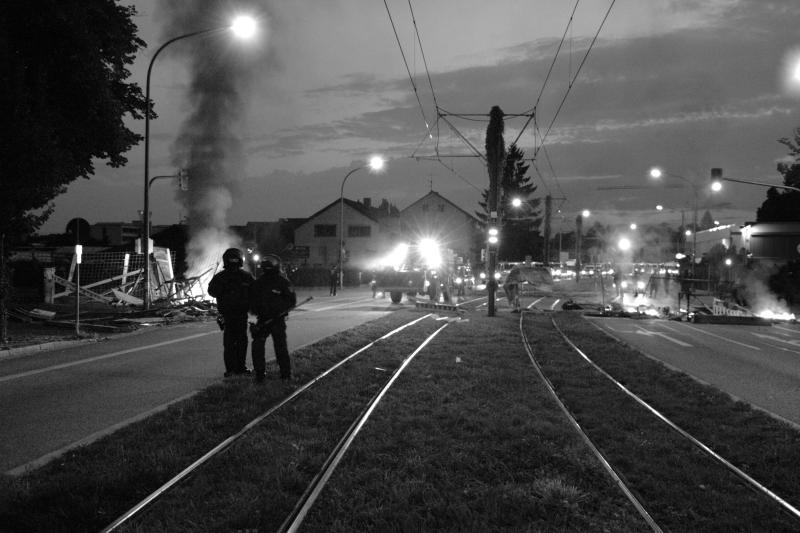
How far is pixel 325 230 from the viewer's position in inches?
2820

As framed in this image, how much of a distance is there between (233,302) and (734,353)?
12086 millimetres

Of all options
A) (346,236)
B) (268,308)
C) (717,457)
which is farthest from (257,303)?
(346,236)

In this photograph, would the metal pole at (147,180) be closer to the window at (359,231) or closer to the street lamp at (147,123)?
the street lamp at (147,123)

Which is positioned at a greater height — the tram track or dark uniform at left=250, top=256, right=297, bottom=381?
dark uniform at left=250, top=256, right=297, bottom=381

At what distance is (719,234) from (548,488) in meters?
71.9

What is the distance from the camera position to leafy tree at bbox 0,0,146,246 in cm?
1341

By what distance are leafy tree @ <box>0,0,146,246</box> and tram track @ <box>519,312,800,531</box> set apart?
1089 cm

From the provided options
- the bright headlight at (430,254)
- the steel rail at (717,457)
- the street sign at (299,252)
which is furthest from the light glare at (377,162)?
the steel rail at (717,457)

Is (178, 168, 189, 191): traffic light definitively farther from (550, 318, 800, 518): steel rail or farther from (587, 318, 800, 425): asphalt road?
(550, 318, 800, 518): steel rail

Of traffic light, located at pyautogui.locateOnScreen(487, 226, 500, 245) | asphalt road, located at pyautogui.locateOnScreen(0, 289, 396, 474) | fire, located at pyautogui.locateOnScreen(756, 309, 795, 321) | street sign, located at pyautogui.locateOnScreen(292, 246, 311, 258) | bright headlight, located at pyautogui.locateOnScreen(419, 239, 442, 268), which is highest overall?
street sign, located at pyautogui.locateOnScreen(292, 246, 311, 258)

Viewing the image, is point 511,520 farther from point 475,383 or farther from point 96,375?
point 96,375

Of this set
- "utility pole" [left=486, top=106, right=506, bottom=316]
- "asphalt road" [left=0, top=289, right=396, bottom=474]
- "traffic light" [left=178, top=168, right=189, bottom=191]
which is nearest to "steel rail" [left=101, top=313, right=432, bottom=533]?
"asphalt road" [left=0, top=289, right=396, bottom=474]

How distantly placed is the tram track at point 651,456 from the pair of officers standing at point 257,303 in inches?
154

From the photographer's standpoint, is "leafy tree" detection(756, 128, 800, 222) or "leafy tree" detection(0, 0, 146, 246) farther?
"leafy tree" detection(756, 128, 800, 222)
